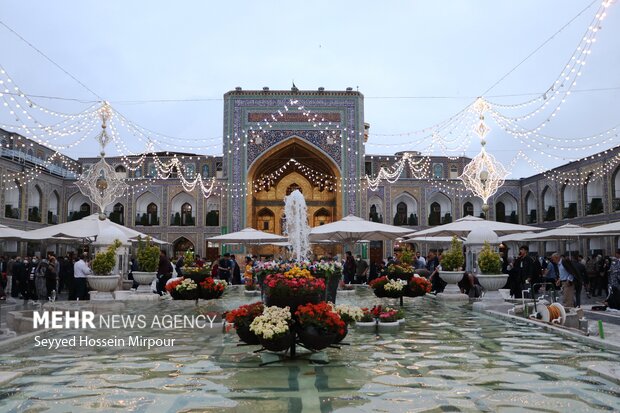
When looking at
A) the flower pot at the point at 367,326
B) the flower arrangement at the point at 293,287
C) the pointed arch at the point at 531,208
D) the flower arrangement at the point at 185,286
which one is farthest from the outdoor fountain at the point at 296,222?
the pointed arch at the point at 531,208

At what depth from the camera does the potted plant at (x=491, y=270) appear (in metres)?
11.1

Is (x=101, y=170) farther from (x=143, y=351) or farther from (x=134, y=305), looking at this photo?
(x=143, y=351)

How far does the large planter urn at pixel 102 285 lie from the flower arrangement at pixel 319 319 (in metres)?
7.53

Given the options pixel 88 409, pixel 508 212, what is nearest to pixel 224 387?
pixel 88 409

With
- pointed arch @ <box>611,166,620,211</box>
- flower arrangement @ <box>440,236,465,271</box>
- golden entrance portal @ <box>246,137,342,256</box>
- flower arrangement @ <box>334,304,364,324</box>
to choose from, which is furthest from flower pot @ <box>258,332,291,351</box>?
golden entrance portal @ <box>246,137,342,256</box>

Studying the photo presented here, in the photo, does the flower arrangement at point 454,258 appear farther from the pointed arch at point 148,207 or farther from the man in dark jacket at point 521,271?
the pointed arch at point 148,207

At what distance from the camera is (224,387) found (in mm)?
4656

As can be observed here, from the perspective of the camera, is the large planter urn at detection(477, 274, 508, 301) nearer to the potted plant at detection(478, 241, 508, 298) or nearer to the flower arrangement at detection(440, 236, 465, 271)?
the potted plant at detection(478, 241, 508, 298)

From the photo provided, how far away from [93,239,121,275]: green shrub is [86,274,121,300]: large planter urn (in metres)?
0.16

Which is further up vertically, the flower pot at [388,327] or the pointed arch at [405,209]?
the pointed arch at [405,209]

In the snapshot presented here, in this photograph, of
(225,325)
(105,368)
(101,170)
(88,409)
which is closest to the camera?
→ (88,409)

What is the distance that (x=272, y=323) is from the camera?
17.8ft

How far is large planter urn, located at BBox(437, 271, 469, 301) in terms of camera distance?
41.0 ft

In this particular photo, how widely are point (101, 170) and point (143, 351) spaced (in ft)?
31.1
